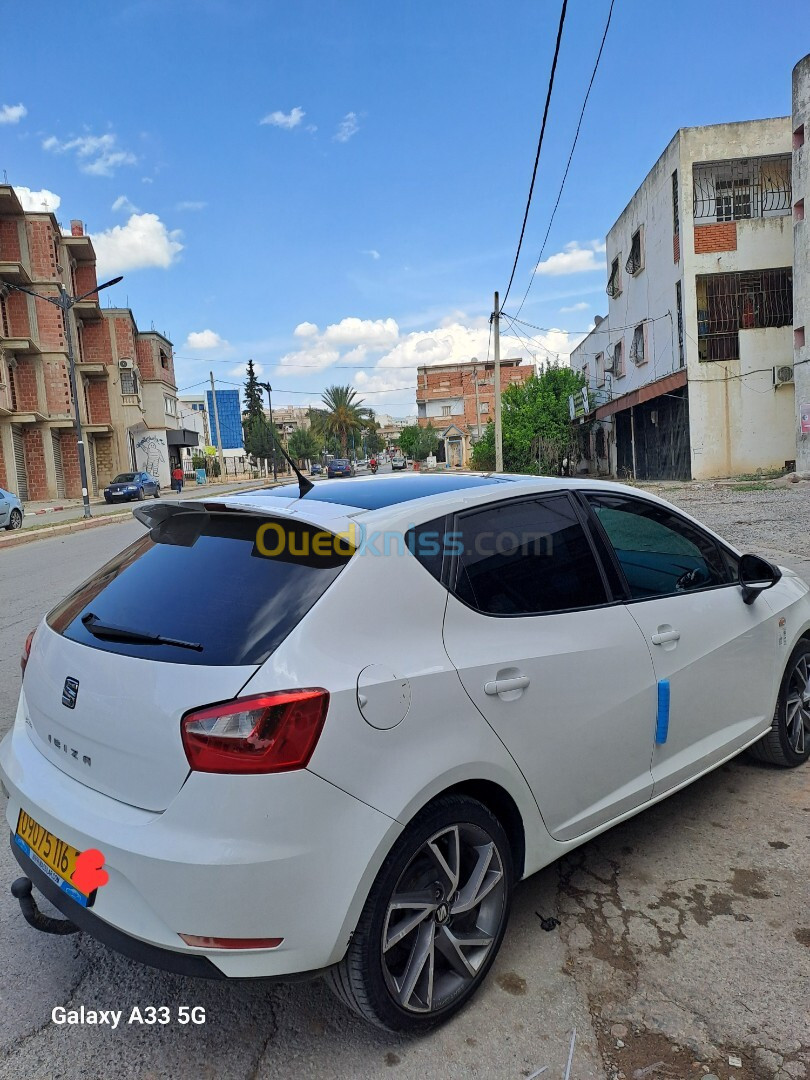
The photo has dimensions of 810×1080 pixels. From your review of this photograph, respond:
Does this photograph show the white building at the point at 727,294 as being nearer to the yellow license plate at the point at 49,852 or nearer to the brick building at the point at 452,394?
the yellow license plate at the point at 49,852

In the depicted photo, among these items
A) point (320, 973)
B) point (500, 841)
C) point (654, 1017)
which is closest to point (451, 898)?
point (500, 841)

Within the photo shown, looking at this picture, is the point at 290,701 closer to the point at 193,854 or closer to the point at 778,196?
the point at 193,854

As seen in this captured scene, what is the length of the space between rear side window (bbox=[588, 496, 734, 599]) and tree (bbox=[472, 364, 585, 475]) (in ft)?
106

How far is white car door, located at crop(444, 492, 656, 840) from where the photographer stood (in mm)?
2373

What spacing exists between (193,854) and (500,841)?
0.99 m

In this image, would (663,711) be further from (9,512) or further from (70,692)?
(9,512)

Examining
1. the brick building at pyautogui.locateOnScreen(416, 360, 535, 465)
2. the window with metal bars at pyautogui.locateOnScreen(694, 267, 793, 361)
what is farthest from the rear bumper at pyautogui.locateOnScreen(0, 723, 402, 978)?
the brick building at pyautogui.locateOnScreen(416, 360, 535, 465)

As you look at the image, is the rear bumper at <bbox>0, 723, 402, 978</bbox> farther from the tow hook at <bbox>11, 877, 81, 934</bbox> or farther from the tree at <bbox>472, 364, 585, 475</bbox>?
the tree at <bbox>472, 364, 585, 475</bbox>

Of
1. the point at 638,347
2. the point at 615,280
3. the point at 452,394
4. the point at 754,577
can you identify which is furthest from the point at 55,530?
the point at 452,394

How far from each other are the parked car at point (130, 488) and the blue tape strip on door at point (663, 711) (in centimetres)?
3605

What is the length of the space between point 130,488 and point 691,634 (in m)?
36.3

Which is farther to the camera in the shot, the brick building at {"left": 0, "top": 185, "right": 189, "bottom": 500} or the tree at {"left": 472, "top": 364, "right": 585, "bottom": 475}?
the tree at {"left": 472, "top": 364, "right": 585, "bottom": 475}

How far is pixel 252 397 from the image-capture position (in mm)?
91062

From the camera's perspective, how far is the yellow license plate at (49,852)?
2.10 meters
